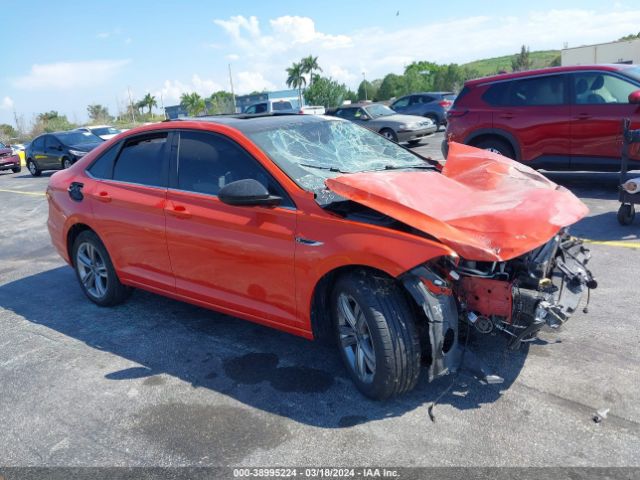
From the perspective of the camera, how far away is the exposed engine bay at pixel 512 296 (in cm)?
306

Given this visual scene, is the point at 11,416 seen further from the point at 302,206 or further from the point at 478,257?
the point at 478,257

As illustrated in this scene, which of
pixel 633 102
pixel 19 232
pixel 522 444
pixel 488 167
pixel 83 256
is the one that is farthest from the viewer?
pixel 19 232

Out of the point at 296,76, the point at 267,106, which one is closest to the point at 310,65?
the point at 296,76

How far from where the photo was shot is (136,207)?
456 centimetres

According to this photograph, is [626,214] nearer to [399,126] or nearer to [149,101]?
[399,126]

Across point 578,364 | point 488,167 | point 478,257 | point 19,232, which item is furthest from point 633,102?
point 19,232

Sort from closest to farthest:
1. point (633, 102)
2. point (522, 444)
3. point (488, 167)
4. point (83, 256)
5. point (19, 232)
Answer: point (522, 444), point (488, 167), point (83, 256), point (633, 102), point (19, 232)

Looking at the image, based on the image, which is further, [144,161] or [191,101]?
[191,101]

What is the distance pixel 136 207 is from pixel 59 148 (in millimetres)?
16668

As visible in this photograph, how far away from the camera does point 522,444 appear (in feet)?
9.37

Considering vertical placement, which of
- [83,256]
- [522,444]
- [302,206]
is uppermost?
[302,206]

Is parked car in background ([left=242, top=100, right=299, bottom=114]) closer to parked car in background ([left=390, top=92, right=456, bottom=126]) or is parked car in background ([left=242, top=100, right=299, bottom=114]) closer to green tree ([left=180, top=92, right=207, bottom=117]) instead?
parked car in background ([left=390, top=92, right=456, bottom=126])

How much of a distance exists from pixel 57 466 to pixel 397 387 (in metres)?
1.86

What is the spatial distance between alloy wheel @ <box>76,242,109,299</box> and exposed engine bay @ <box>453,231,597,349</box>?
3352 millimetres
